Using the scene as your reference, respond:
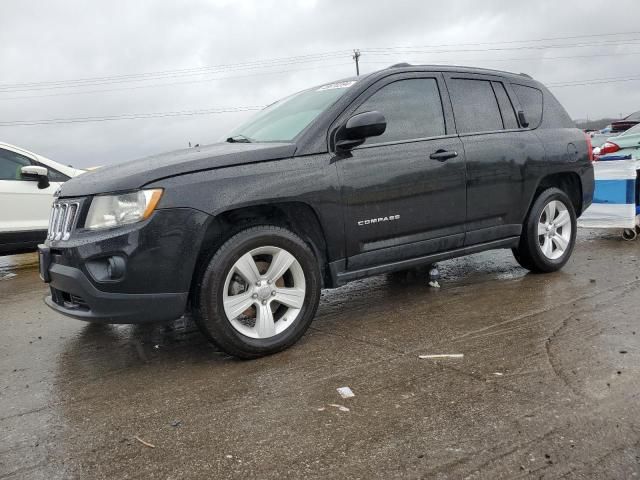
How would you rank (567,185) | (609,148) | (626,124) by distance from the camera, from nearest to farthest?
(567,185) < (609,148) < (626,124)

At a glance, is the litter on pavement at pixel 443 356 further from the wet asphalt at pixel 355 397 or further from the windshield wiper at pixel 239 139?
the windshield wiper at pixel 239 139

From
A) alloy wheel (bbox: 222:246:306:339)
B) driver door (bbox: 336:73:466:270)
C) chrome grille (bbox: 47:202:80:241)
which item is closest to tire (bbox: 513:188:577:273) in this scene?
driver door (bbox: 336:73:466:270)

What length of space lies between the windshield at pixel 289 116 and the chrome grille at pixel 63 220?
137 centimetres

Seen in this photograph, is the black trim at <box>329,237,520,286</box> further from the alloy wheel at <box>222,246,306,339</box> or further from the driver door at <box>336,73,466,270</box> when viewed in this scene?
the alloy wheel at <box>222,246,306,339</box>

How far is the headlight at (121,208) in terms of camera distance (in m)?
3.13

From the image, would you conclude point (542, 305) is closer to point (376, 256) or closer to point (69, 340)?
point (376, 256)

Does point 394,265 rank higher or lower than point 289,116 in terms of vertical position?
lower

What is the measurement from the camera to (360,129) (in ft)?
11.9

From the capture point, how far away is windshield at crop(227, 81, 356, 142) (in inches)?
155

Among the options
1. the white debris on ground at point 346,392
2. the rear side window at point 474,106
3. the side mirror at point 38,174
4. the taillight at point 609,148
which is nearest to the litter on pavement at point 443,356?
the white debris on ground at point 346,392

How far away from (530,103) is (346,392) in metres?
3.56

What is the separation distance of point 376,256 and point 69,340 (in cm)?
231

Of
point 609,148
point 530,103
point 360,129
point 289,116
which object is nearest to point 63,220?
point 289,116

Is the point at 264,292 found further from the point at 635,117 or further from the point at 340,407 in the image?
the point at 635,117
